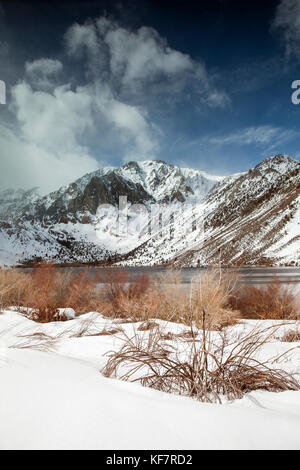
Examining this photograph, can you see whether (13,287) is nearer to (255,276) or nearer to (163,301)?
(163,301)

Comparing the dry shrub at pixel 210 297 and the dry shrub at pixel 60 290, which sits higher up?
the dry shrub at pixel 210 297

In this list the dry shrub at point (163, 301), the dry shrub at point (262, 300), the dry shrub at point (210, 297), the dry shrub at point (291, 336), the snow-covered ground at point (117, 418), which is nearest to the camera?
the snow-covered ground at point (117, 418)

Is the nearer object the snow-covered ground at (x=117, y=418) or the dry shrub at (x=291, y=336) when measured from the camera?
the snow-covered ground at (x=117, y=418)

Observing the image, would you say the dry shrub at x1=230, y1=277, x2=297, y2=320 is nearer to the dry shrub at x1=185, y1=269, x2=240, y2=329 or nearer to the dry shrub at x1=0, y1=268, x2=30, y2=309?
the dry shrub at x1=185, y1=269, x2=240, y2=329

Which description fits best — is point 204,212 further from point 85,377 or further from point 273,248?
point 85,377

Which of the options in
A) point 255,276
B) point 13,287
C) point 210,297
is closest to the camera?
point 210,297

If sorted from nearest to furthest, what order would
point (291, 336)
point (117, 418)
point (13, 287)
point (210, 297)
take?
1. point (117, 418)
2. point (210, 297)
3. point (291, 336)
4. point (13, 287)

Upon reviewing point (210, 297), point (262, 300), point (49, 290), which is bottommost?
point (262, 300)

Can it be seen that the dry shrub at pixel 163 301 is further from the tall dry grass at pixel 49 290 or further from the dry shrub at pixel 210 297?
the tall dry grass at pixel 49 290

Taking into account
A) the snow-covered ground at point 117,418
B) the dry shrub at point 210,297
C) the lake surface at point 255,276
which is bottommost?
the lake surface at point 255,276

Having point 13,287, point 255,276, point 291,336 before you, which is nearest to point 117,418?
point 291,336

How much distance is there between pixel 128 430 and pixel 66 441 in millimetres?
267

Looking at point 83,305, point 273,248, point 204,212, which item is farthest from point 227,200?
point 83,305

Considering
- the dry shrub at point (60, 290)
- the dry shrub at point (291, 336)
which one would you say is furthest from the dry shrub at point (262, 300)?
the dry shrub at point (60, 290)
